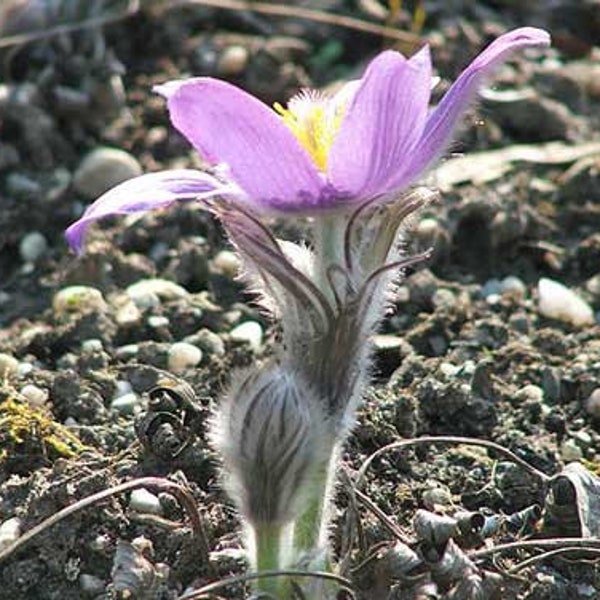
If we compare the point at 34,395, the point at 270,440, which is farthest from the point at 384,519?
the point at 34,395

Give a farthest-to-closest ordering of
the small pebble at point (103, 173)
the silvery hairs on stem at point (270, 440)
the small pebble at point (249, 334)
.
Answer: the small pebble at point (103, 173)
the small pebble at point (249, 334)
the silvery hairs on stem at point (270, 440)

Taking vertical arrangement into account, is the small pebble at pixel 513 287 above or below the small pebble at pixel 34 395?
below

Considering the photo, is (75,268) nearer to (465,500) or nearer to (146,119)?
(146,119)

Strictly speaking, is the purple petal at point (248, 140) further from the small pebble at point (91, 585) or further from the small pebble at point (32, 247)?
the small pebble at point (32, 247)

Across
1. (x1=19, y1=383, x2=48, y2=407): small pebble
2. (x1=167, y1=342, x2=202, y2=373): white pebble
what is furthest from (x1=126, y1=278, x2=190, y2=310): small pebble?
(x1=19, y1=383, x2=48, y2=407): small pebble

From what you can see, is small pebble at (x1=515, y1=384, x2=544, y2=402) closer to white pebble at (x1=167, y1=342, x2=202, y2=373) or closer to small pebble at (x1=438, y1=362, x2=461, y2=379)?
small pebble at (x1=438, y1=362, x2=461, y2=379)

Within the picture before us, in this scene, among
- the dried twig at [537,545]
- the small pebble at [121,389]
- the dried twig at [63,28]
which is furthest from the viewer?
the dried twig at [63,28]

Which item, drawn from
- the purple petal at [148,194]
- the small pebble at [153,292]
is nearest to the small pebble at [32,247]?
the small pebble at [153,292]
